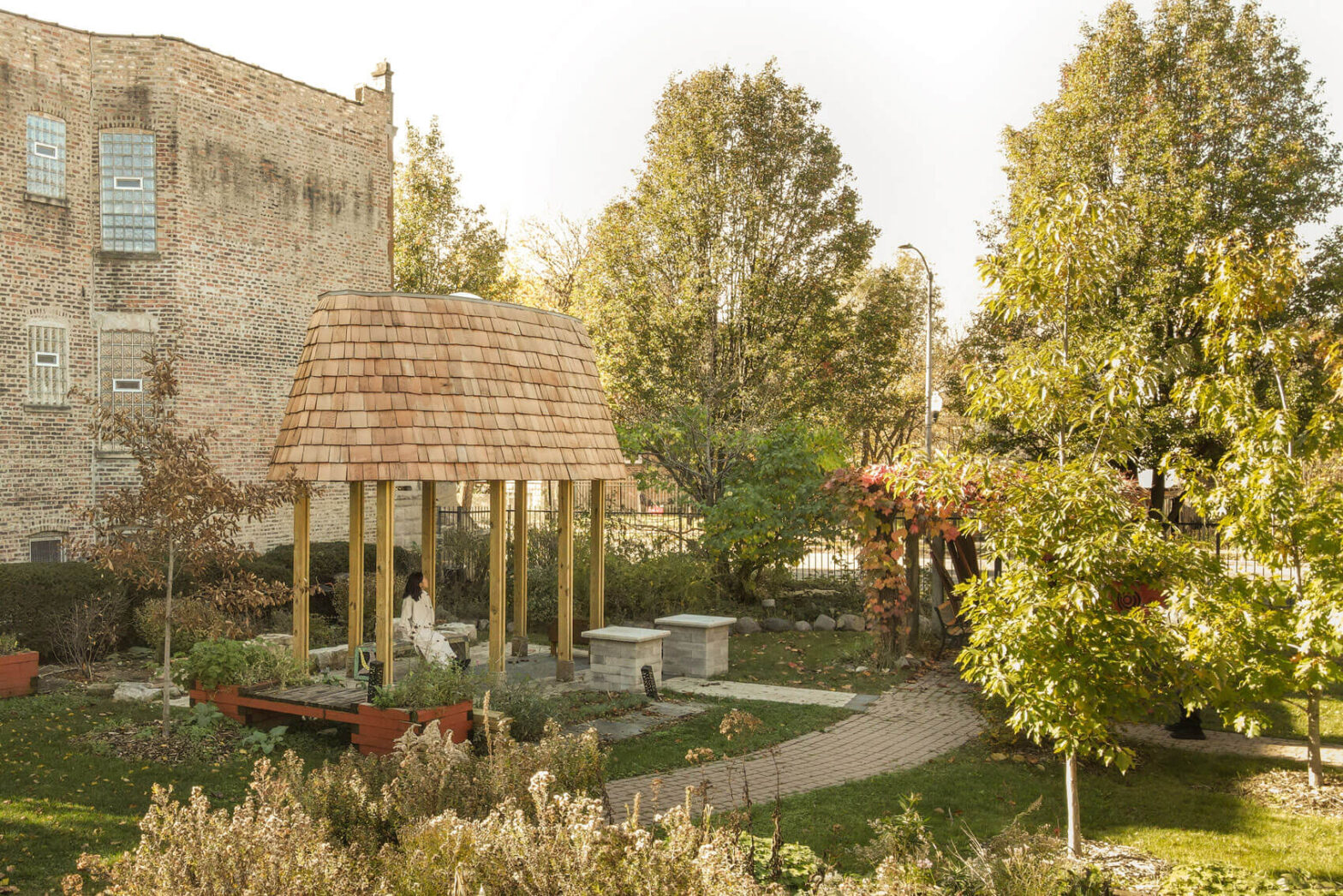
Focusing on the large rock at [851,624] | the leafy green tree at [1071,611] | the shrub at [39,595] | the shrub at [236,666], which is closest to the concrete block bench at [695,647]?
the large rock at [851,624]

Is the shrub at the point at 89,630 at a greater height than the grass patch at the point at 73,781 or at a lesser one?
greater

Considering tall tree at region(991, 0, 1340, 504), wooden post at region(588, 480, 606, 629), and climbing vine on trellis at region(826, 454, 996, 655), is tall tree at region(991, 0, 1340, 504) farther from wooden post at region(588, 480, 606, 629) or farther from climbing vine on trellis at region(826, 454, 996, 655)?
wooden post at region(588, 480, 606, 629)

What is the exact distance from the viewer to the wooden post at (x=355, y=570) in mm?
10234

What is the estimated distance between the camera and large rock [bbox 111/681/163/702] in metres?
11.6

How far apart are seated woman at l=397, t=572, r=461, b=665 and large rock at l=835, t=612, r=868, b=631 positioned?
851cm

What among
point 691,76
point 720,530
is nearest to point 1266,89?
point 691,76

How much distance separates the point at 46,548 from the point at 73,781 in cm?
1151

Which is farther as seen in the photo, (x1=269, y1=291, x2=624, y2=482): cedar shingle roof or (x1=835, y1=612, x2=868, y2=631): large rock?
(x1=835, y1=612, x2=868, y2=631): large rock

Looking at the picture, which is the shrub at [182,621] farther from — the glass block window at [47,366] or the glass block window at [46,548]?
the glass block window at [47,366]

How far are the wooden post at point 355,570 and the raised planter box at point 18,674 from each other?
433 centimetres

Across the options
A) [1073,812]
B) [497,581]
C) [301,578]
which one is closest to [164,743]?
[301,578]

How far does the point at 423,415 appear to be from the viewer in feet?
32.6

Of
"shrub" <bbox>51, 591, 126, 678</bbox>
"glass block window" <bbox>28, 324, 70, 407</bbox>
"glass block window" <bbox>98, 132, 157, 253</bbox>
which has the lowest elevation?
"shrub" <bbox>51, 591, 126, 678</bbox>

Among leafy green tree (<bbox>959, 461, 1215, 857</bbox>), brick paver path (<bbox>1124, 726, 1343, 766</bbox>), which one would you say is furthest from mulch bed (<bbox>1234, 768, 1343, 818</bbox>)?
leafy green tree (<bbox>959, 461, 1215, 857</bbox>)
